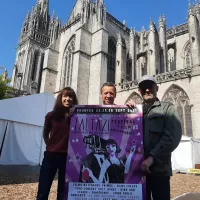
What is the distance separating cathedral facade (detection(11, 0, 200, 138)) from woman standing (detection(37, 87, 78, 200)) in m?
12.2

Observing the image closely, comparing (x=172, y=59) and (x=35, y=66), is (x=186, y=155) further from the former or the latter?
(x=35, y=66)

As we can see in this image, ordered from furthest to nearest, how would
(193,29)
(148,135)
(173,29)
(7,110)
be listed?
(173,29)
(193,29)
(7,110)
(148,135)

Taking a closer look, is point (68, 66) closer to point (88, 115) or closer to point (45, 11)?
point (88, 115)

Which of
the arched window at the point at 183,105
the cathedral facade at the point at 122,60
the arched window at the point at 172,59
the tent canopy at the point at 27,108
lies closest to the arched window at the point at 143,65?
the cathedral facade at the point at 122,60

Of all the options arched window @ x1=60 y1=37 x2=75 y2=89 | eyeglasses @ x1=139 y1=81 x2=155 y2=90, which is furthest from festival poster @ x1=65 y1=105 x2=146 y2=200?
arched window @ x1=60 y1=37 x2=75 y2=89

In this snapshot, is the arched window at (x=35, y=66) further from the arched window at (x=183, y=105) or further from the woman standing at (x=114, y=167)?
the woman standing at (x=114, y=167)

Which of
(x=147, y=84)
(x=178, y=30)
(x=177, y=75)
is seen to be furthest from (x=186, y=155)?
(x=178, y=30)

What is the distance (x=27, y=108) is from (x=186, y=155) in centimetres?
881

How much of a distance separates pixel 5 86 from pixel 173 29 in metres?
19.7

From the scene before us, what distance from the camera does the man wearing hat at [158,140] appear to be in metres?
1.86

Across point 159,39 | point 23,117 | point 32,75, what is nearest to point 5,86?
point 23,117

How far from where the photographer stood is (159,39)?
1984cm

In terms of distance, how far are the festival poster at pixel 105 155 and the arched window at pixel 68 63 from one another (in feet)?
65.4

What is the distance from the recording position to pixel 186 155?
11633 mm
